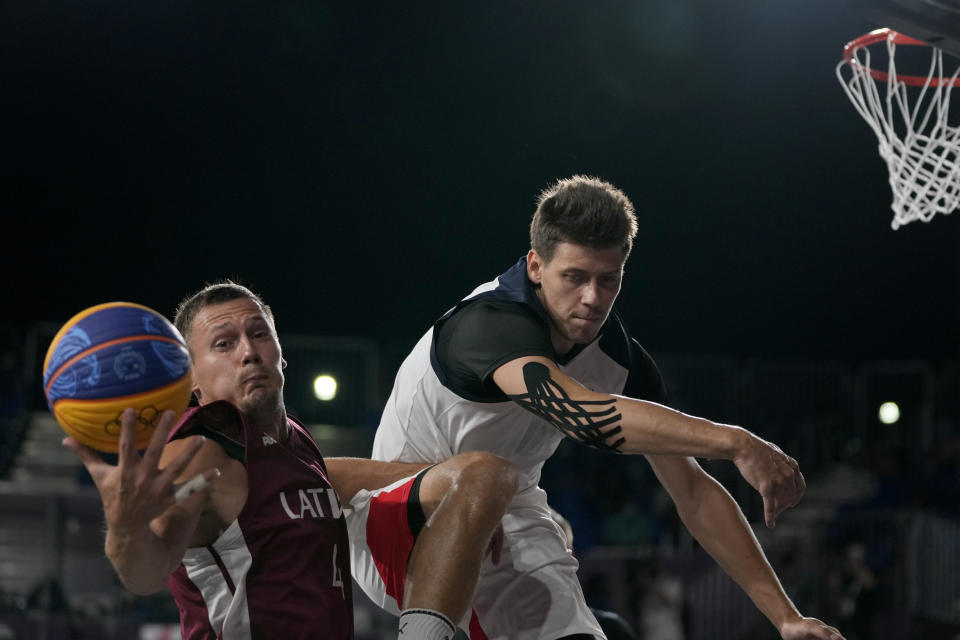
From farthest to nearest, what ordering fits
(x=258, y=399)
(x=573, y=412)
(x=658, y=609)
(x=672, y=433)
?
(x=658, y=609) < (x=258, y=399) < (x=573, y=412) < (x=672, y=433)

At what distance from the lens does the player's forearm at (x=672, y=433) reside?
2.95m

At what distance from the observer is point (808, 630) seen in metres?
3.62

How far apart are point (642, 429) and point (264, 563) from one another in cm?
116

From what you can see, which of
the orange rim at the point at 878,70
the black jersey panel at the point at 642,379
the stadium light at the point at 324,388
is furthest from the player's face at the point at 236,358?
the stadium light at the point at 324,388

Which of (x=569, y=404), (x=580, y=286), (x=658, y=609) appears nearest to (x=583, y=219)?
(x=580, y=286)

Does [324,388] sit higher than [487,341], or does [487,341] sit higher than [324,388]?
[487,341]

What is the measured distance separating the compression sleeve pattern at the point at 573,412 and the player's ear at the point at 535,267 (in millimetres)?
511

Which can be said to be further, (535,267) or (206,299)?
(535,267)

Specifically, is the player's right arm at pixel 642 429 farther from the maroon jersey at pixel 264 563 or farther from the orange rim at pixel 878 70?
the orange rim at pixel 878 70

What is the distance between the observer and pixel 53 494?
10.0 metres

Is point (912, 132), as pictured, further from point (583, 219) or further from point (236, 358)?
point (236, 358)

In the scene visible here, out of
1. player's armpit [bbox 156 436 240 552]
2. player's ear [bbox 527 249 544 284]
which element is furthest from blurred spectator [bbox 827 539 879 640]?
player's armpit [bbox 156 436 240 552]

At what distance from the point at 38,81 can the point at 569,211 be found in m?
13.4

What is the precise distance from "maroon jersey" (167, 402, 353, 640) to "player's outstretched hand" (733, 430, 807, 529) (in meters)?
1.26
